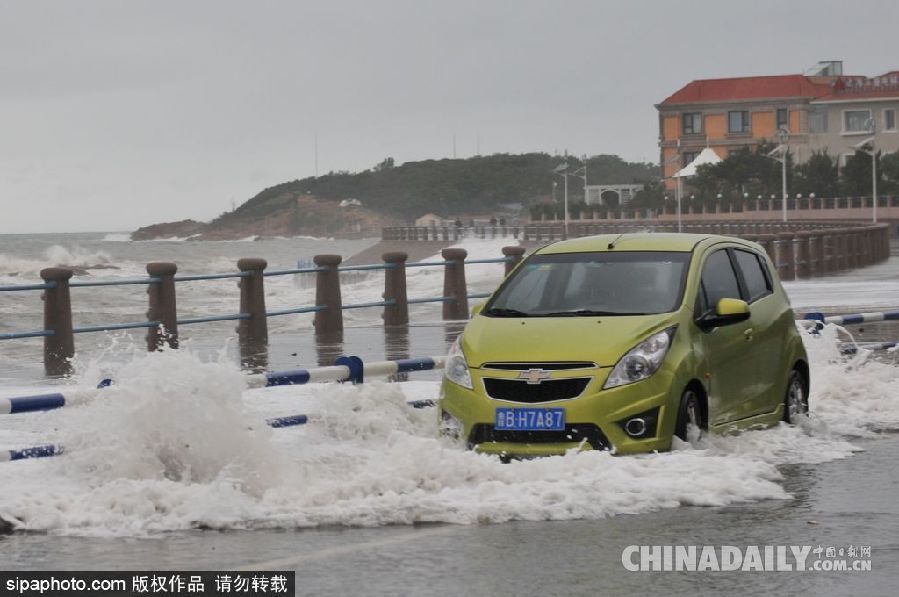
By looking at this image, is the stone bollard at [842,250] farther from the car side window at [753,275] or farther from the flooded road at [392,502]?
the flooded road at [392,502]

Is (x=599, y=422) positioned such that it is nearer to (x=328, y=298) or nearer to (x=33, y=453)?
(x=33, y=453)

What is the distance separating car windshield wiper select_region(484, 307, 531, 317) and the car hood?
0.22 m

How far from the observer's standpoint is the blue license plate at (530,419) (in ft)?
36.4

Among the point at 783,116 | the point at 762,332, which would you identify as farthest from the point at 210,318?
the point at 783,116

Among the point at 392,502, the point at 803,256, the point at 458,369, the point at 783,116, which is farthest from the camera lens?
the point at 783,116

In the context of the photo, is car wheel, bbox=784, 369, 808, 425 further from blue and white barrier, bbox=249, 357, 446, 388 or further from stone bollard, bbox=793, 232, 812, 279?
stone bollard, bbox=793, 232, 812, 279

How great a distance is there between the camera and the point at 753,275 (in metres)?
13.6

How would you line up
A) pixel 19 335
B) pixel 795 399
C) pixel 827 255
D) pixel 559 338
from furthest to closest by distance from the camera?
pixel 827 255
pixel 19 335
pixel 795 399
pixel 559 338

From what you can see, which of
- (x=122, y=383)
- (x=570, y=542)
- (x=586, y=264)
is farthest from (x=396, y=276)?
(x=570, y=542)

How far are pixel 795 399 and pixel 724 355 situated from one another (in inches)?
61.4

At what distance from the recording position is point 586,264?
12875 mm

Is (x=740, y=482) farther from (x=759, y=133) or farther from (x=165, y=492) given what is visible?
(x=759, y=133)

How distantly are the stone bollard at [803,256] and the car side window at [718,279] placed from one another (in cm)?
3155

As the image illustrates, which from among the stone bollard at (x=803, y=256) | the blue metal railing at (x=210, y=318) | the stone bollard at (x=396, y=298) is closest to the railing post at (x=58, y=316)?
the blue metal railing at (x=210, y=318)
